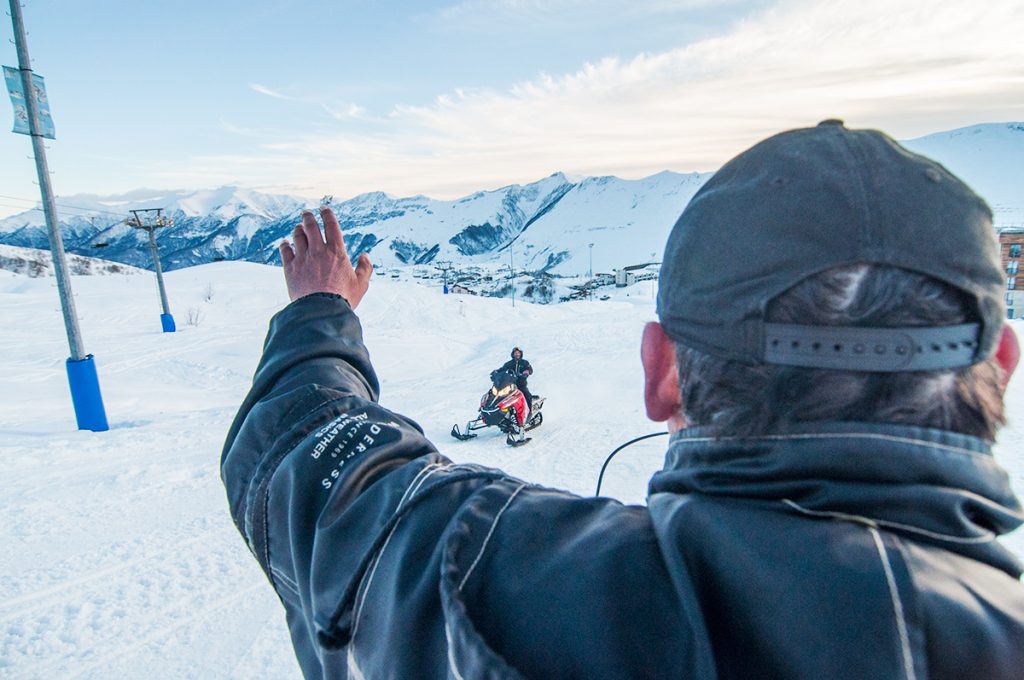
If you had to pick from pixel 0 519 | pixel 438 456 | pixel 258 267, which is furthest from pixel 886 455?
pixel 258 267

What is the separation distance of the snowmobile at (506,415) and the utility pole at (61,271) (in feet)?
15.7

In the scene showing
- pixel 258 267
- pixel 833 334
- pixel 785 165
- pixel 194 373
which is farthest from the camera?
pixel 258 267

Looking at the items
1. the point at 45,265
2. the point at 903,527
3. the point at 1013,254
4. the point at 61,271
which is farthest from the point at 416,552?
the point at 45,265

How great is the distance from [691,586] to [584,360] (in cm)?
1279

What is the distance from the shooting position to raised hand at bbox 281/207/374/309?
166cm

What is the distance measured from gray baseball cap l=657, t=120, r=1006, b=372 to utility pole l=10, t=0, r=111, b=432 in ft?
28.7

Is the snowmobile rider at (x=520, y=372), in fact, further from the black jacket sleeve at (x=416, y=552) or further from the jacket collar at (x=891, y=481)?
the jacket collar at (x=891, y=481)

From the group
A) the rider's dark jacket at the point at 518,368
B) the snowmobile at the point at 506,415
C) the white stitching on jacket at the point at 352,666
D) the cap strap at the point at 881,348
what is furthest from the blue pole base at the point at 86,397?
the cap strap at the point at 881,348

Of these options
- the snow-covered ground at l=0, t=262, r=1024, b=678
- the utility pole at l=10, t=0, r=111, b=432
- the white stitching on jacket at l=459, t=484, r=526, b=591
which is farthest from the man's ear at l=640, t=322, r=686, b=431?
the utility pole at l=10, t=0, r=111, b=432

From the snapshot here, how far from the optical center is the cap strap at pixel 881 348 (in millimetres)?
768

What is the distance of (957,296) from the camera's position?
0.81 metres

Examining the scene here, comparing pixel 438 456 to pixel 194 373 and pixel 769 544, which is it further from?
pixel 194 373

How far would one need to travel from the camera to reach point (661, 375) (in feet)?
3.44

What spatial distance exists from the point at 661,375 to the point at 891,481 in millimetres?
401
